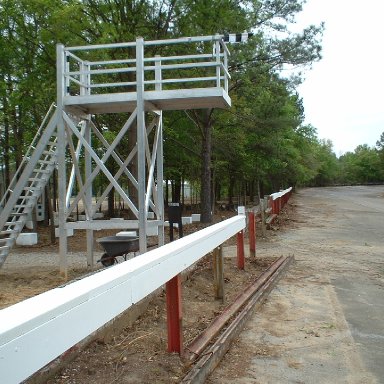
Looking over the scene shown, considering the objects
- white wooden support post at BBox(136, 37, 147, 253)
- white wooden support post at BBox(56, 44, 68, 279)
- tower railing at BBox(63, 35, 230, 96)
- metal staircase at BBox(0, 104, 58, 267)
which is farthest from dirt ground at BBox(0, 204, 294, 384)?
tower railing at BBox(63, 35, 230, 96)

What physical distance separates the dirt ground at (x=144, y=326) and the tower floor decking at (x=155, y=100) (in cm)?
305

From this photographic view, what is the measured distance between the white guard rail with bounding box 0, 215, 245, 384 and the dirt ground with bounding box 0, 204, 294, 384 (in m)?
0.76

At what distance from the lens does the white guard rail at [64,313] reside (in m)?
1.82

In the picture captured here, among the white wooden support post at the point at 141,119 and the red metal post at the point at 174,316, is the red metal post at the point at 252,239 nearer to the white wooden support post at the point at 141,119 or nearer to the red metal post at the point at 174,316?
the white wooden support post at the point at 141,119

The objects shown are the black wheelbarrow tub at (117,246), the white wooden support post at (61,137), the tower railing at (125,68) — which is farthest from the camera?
the tower railing at (125,68)

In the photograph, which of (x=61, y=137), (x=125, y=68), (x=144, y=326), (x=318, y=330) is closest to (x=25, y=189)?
(x=61, y=137)

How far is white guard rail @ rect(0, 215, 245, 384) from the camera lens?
182cm

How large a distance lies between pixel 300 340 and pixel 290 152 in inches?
1321

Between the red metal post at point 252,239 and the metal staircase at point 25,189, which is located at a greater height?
the metal staircase at point 25,189

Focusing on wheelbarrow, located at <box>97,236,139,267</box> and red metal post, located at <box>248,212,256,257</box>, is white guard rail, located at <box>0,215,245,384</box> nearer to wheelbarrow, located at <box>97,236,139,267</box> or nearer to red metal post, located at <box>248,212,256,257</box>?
wheelbarrow, located at <box>97,236,139,267</box>

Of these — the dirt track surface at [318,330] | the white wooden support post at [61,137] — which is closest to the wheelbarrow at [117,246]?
the white wooden support post at [61,137]

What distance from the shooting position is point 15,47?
50.5ft

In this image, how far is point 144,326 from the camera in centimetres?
529

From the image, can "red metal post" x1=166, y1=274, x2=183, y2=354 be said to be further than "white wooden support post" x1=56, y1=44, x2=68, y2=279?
No
